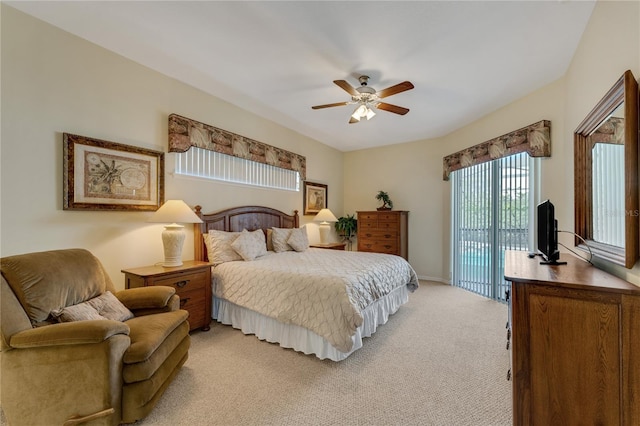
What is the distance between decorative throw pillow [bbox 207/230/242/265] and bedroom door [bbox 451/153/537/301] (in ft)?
12.6

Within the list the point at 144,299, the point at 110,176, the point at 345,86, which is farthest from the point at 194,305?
the point at 345,86

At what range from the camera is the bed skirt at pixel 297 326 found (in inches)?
97.3

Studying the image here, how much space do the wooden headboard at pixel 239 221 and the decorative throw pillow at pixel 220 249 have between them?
17 centimetres

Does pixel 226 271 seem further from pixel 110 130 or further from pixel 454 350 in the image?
pixel 454 350

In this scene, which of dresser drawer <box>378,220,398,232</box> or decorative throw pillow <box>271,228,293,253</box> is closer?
decorative throw pillow <box>271,228,293,253</box>

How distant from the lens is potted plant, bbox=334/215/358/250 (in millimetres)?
6135

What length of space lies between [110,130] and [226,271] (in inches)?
73.1

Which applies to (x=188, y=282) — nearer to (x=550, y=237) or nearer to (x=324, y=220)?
(x=324, y=220)

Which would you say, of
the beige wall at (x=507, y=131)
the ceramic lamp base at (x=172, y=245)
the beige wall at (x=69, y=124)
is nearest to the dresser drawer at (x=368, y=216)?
the beige wall at (x=507, y=131)

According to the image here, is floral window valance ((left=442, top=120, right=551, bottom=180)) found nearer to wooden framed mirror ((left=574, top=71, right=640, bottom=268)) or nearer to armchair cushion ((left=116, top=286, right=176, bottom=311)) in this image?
wooden framed mirror ((left=574, top=71, right=640, bottom=268))

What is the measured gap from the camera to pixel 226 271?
3.14m

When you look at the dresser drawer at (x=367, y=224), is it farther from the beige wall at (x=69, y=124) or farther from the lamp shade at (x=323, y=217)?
the beige wall at (x=69, y=124)

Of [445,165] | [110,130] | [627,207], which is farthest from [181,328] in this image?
[445,165]

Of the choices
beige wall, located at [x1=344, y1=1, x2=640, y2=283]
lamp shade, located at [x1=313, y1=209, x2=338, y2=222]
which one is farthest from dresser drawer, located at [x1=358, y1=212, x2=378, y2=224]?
lamp shade, located at [x1=313, y1=209, x2=338, y2=222]
